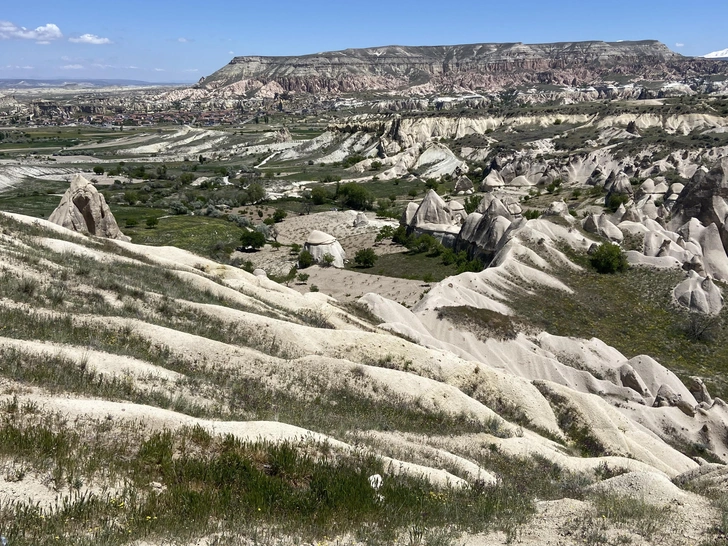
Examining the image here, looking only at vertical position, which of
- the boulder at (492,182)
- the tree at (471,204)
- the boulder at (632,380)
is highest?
the boulder at (492,182)

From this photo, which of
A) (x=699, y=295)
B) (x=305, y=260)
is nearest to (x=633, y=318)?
(x=699, y=295)

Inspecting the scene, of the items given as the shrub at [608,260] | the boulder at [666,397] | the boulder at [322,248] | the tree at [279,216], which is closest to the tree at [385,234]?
the boulder at [322,248]

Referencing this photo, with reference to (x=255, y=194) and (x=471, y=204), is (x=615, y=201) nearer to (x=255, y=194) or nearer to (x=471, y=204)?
(x=471, y=204)

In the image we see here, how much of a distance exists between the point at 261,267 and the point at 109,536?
1990 inches

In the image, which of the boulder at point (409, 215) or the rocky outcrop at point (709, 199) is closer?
the rocky outcrop at point (709, 199)

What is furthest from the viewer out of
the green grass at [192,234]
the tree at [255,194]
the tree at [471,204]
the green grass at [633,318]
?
the tree at [255,194]

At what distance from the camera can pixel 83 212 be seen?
3947cm

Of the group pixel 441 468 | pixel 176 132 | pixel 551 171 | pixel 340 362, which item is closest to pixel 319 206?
pixel 551 171

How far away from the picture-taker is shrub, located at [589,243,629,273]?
41938 millimetres

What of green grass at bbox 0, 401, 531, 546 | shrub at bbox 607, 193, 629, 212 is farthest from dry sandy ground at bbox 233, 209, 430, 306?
green grass at bbox 0, 401, 531, 546

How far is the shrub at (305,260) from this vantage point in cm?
5447

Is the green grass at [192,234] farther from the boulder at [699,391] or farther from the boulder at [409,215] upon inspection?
the boulder at [699,391]

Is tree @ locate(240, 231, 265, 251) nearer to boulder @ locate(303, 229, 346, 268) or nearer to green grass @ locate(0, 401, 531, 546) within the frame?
boulder @ locate(303, 229, 346, 268)

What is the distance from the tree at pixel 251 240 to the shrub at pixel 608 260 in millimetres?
34881
